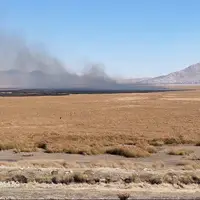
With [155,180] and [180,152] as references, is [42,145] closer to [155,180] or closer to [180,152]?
[180,152]

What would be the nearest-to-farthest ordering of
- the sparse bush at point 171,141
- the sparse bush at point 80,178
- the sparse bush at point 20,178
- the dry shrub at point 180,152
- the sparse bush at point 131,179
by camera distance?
1. the sparse bush at point 131,179
2. the sparse bush at point 80,178
3. the sparse bush at point 20,178
4. the dry shrub at point 180,152
5. the sparse bush at point 171,141

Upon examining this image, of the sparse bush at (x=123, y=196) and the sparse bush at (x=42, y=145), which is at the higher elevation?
the sparse bush at (x=123, y=196)

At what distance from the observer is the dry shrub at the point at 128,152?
25.3 metres

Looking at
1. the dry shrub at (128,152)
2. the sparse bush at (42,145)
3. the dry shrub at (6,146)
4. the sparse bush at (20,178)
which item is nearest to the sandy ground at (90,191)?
the sparse bush at (20,178)

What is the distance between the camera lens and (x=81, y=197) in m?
12.5

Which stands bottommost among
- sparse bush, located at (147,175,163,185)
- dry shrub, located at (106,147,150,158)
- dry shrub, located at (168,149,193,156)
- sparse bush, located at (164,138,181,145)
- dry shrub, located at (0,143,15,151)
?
sparse bush, located at (164,138,181,145)

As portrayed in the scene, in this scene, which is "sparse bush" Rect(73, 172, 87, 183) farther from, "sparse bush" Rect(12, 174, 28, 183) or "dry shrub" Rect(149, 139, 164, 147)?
"dry shrub" Rect(149, 139, 164, 147)

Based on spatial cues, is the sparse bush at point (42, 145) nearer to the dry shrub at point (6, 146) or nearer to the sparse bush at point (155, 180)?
the dry shrub at point (6, 146)

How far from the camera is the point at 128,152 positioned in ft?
84.4

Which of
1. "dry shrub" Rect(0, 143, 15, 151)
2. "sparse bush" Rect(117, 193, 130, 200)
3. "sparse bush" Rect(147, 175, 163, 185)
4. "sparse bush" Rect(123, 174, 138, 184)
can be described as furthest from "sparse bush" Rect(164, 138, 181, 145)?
"sparse bush" Rect(117, 193, 130, 200)

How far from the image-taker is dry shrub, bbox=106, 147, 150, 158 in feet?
83.0

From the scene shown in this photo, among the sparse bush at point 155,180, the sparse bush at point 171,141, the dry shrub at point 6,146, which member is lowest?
the sparse bush at point 171,141

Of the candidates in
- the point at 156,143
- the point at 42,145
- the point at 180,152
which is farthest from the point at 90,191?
the point at 156,143

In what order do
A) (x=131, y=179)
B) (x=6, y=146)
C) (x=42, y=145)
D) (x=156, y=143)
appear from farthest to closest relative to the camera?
(x=156, y=143)
(x=42, y=145)
(x=6, y=146)
(x=131, y=179)
